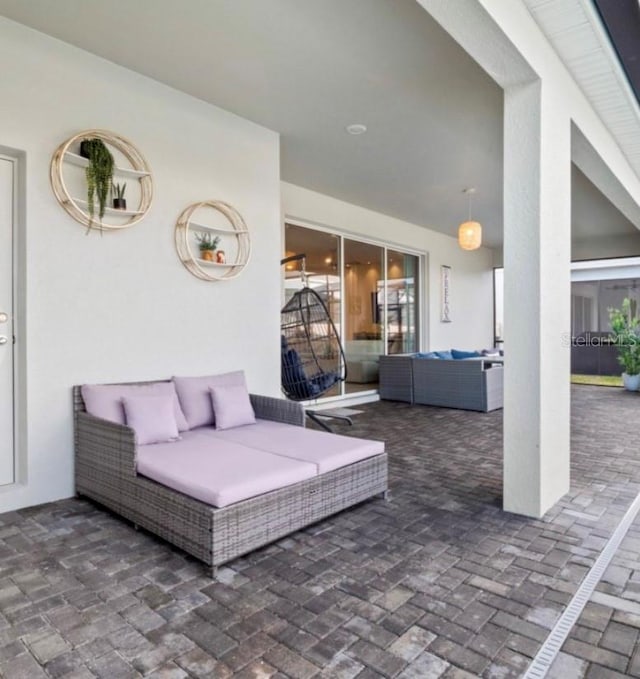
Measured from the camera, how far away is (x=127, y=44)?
116 inches

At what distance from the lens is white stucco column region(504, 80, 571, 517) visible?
2555mm

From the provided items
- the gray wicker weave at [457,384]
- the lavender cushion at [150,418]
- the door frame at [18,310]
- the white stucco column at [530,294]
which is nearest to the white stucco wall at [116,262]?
the door frame at [18,310]

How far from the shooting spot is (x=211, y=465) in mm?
2371

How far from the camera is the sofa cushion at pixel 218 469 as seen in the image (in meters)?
2.10

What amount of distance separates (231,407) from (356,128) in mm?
2650

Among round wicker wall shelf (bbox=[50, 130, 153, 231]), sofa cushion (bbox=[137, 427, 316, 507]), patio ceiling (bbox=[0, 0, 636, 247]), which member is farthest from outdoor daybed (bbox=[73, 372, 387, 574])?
patio ceiling (bbox=[0, 0, 636, 247])

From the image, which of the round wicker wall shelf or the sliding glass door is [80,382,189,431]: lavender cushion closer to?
the round wicker wall shelf

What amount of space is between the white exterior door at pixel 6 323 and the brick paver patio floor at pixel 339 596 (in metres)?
0.39

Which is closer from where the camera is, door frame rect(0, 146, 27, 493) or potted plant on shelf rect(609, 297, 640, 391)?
door frame rect(0, 146, 27, 493)

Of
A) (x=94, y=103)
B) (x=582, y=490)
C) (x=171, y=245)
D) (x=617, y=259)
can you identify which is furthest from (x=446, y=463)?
(x=617, y=259)

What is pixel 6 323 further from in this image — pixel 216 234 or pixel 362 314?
pixel 362 314

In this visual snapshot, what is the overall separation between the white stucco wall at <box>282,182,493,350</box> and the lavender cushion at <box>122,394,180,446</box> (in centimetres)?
337

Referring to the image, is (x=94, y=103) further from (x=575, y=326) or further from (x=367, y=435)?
(x=575, y=326)

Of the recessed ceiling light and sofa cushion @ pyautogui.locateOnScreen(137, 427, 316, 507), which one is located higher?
the recessed ceiling light
